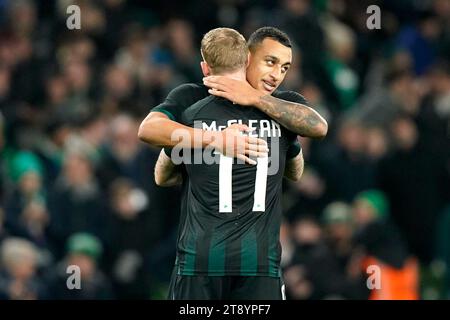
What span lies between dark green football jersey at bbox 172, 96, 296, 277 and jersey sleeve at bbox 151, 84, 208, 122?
92 millimetres

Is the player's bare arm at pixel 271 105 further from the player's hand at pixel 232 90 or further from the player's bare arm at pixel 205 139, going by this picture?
the player's bare arm at pixel 205 139

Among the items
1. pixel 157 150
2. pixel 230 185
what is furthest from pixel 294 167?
pixel 157 150

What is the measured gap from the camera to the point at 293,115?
22.5 ft

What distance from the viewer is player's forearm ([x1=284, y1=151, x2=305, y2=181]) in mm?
7102

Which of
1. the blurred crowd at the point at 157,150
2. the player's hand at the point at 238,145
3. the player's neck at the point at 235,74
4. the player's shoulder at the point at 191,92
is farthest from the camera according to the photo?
the blurred crowd at the point at 157,150

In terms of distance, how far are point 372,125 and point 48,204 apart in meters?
3.11

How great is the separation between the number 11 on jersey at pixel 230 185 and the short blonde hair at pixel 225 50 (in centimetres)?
47

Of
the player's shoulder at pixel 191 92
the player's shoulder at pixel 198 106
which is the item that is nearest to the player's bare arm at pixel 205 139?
the player's shoulder at pixel 198 106

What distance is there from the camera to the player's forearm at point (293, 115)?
6820 mm

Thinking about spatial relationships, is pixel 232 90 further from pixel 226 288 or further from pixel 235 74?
pixel 226 288

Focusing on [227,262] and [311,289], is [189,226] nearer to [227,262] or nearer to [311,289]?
[227,262]

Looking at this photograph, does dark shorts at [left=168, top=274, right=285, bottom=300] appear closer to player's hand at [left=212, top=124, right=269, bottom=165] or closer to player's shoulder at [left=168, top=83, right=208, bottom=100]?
player's hand at [left=212, top=124, right=269, bottom=165]

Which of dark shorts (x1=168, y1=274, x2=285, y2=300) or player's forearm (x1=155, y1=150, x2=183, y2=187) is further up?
player's forearm (x1=155, y1=150, x2=183, y2=187)

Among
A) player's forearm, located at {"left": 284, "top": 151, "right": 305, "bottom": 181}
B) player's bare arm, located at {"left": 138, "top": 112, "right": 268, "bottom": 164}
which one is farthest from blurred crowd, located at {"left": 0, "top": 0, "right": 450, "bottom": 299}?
player's bare arm, located at {"left": 138, "top": 112, "right": 268, "bottom": 164}
